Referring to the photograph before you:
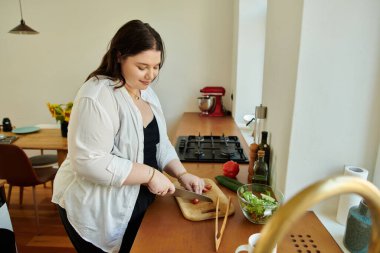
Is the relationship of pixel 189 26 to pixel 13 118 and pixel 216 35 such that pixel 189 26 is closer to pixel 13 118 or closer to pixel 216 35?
pixel 216 35

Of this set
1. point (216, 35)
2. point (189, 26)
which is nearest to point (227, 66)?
point (216, 35)

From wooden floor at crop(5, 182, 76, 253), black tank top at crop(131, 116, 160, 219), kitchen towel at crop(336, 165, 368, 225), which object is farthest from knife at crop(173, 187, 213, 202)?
wooden floor at crop(5, 182, 76, 253)

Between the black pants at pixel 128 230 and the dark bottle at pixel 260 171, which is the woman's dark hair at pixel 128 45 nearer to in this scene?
the black pants at pixel 128 230

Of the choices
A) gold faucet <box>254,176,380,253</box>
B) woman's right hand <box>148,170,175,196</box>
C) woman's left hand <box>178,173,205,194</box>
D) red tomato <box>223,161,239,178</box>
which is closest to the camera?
gold faucet <box>254,176,380,253</box>

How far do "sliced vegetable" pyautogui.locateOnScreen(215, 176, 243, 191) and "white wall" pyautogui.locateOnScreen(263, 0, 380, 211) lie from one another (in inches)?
9.8

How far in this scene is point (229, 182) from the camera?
1.16 meters

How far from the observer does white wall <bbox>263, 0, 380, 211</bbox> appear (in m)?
0.74

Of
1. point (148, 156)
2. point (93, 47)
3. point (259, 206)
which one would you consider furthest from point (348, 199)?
point (93, 47)

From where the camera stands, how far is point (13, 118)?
3.05 m

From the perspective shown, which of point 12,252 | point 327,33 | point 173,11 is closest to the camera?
point 327,33

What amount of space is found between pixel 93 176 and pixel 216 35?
7.19ft

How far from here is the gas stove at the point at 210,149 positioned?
4.91 ft

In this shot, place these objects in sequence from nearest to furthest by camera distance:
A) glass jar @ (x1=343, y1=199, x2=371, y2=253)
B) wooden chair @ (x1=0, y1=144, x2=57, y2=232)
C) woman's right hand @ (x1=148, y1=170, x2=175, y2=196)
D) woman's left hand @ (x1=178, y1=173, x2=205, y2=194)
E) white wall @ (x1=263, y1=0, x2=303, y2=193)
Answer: glass jar @ (x1=343, y1=199, x2=371, y2=253) < white wall @ (x1=263, y1=0, x2=303, y2=193) < woman's right hand @ (x1=148, y1=170, x2=175, y2=196) < woman's left hand @ (x1=178, y1=173, x2=205, y2=194) < wooden chair @ (x1=0, y1=144, x2=57, y2=232)

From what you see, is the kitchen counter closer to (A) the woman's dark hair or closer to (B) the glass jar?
(B) the glass jar
